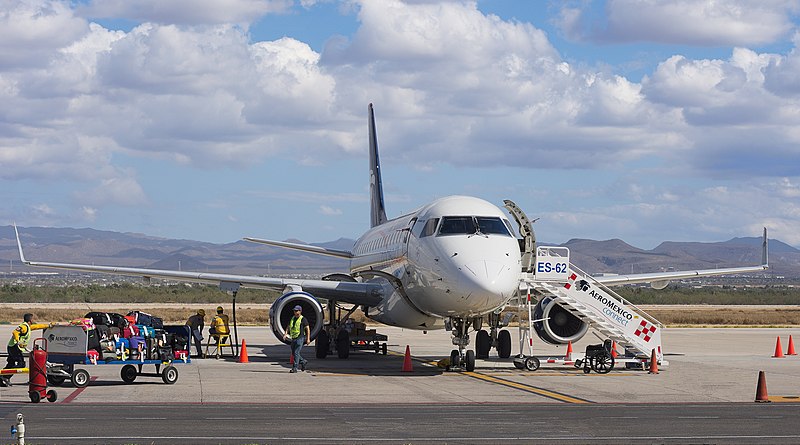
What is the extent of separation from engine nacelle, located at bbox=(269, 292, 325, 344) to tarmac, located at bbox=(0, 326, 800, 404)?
40.4 inches

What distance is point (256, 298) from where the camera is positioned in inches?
4449

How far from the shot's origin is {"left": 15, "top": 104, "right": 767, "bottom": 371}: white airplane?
92.0 ft

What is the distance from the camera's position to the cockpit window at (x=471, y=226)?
29.0 meters

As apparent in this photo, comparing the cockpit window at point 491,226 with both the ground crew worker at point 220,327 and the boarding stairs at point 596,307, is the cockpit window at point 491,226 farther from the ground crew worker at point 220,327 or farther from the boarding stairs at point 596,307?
the ground crew worker at point 220,327

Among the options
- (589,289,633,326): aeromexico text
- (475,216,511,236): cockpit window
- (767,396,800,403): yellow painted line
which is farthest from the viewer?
(589,289,633,326): aeromexico text

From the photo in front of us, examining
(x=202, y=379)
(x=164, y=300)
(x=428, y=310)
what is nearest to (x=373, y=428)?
(x=202, y=379)

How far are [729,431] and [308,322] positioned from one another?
17.3 meters

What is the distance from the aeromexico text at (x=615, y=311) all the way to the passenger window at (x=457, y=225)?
5.25 meters

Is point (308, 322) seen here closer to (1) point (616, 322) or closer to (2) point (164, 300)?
(1) point (616, 322)

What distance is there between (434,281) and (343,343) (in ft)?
24.5

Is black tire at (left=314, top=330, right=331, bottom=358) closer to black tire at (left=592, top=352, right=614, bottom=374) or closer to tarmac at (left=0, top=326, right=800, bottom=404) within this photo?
tarmac at (left=0, top=326, right=800, bottom=404)

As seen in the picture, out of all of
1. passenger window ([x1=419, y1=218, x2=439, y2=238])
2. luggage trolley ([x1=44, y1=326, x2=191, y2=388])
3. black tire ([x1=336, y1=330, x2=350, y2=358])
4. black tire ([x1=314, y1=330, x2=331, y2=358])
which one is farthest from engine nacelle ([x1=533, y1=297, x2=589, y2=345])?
luggage trolley ([x1=44, y1=326, x2=191, y2=388])

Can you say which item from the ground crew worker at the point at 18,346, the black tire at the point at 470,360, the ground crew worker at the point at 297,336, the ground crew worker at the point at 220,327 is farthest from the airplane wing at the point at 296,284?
the ground crew worker at the point at 18,346

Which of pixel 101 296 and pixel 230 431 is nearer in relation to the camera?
pixel 230 431
